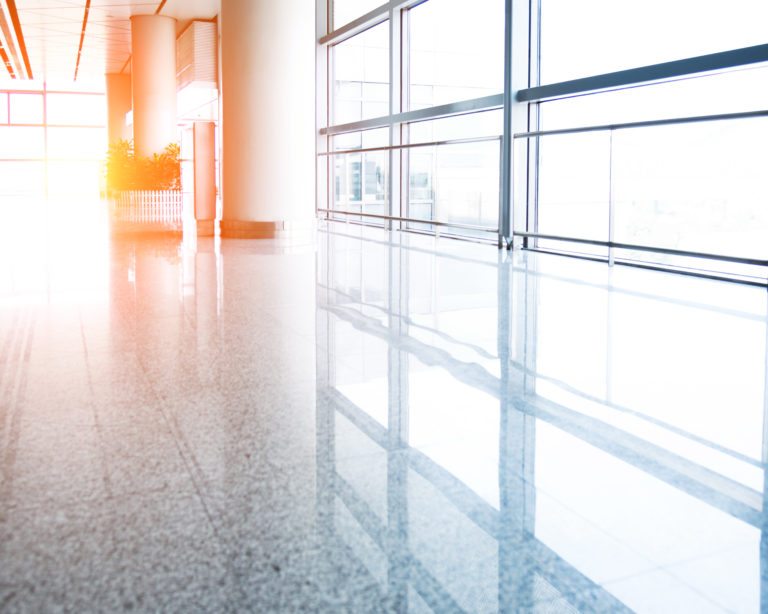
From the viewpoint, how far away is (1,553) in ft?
5.56

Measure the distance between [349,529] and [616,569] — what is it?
1.87 ft

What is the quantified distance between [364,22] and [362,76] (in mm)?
1217

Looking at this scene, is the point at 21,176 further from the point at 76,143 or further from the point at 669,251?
the point at 669,251

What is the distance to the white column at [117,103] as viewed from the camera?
3084 centimetres

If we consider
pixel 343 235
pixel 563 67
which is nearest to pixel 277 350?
pixel 563 67

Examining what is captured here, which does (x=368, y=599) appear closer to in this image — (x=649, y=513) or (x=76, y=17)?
(x=649, y=513)

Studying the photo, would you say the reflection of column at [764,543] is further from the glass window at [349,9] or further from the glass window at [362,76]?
the glass window at [349,9]

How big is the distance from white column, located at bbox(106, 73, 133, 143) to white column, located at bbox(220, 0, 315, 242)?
71.7 feet

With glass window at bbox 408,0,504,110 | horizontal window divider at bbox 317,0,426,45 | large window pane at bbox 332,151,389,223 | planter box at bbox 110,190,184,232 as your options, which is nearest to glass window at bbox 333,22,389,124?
horizontal window divider at bbox 317,0,426,45

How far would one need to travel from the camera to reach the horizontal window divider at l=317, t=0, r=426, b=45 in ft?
40.2

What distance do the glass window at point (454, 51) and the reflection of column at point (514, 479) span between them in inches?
273

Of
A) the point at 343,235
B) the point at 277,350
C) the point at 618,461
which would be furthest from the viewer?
the point at 343,235

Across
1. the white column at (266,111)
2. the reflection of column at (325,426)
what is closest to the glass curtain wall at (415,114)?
the white column at (266,111)

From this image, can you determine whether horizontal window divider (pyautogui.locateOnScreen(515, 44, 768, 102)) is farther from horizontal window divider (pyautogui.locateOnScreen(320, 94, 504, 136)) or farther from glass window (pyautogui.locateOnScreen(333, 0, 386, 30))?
glass window (pyautogui.locateOnScreen(333, 0, 386, 30))
